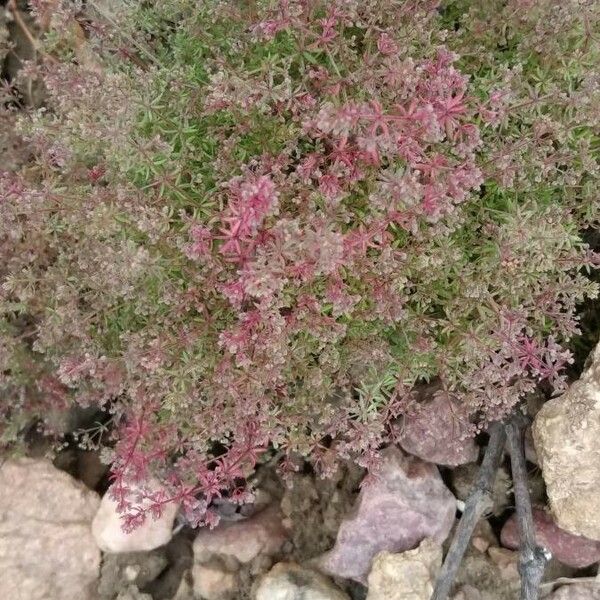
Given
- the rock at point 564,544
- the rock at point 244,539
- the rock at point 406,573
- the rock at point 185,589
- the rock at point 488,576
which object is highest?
the rock at point 564,544

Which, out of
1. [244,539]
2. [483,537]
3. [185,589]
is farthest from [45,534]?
[483,537]

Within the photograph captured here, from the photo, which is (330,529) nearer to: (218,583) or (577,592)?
(218,583)

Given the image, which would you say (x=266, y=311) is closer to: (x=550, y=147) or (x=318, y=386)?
(x=318, y=386)

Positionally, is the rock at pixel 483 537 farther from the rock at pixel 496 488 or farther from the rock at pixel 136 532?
the rock at pixel 136 532

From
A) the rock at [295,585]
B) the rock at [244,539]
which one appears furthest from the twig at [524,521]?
the rock at [244,539]

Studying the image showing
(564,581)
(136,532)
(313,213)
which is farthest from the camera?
(136,532)

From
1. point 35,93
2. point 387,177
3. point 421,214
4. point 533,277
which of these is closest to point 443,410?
point 533,277
